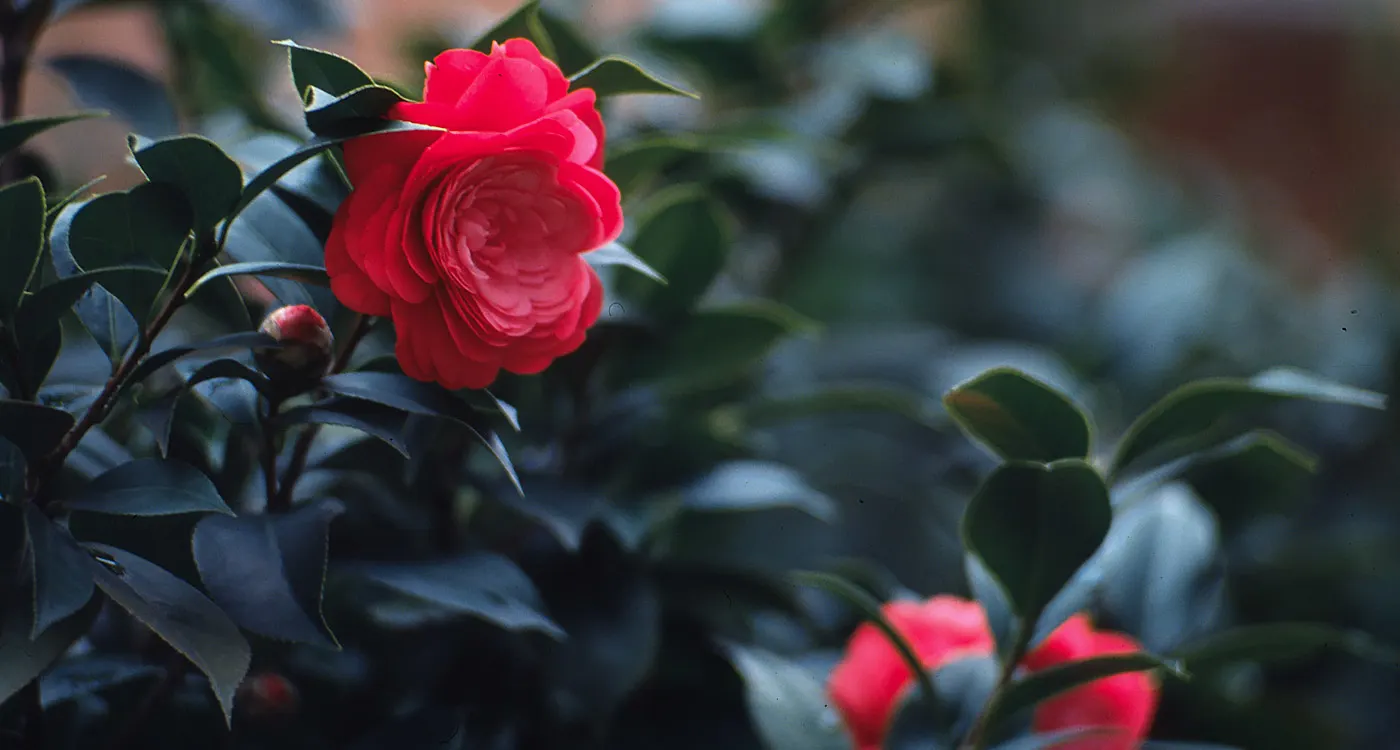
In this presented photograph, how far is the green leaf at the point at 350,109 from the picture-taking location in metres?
0.39

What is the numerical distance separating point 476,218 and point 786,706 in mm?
301

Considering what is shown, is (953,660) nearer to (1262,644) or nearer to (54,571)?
(1262,644)

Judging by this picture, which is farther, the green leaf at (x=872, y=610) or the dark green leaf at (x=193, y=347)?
the green leaf at (x=872, y=610)

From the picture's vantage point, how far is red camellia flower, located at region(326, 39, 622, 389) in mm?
413

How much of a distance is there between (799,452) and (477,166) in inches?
27.5

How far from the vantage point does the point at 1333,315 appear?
142cm

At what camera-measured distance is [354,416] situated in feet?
1.45

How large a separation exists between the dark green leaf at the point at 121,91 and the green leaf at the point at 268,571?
14.7 inches

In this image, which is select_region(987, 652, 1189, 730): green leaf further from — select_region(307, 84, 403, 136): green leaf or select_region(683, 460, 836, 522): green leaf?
select_region(307, 84, 403, 136): green leaf

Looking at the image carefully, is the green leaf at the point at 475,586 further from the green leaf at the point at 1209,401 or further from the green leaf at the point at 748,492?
the green leaf at the point at 1209,401

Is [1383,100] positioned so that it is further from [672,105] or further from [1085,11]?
[672,105]

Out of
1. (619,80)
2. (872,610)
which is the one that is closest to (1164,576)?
(872,610)

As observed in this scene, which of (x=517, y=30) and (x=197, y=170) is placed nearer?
(x=197, y=170)

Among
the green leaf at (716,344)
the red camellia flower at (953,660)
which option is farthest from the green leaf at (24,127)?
the red camellia flower at (953,660)
